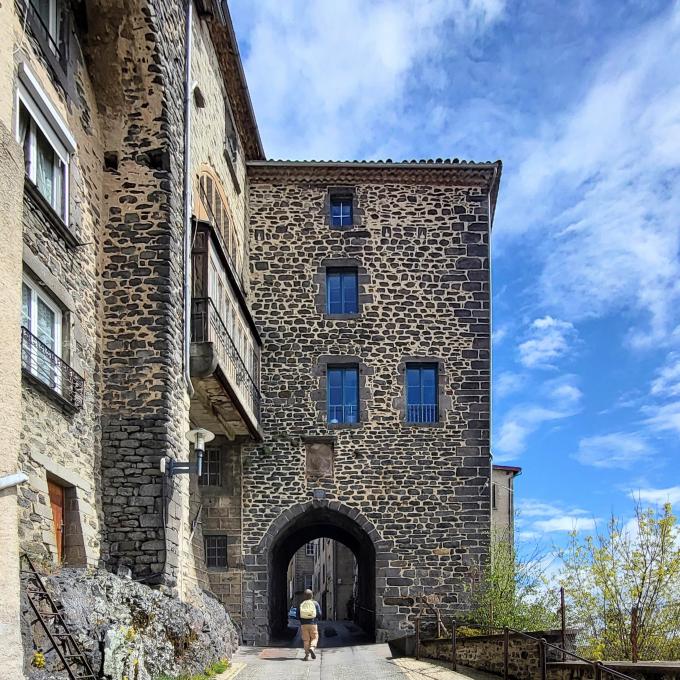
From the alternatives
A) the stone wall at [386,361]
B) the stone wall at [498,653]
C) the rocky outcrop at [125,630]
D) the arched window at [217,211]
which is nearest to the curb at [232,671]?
the rocky outcrop at [125,630]

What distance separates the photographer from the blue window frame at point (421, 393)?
2134 centimetres

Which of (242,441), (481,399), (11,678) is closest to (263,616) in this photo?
(242,441)

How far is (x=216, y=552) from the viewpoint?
20531mm

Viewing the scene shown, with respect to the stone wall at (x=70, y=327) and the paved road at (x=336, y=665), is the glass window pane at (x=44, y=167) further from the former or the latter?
the paved road at (x=336, y=665)

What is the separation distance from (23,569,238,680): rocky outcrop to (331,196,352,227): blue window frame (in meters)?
10.4

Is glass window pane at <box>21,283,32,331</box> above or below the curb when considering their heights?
above

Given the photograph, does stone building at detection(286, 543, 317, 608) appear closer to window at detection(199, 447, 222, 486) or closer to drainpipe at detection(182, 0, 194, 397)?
window at detection(199, 447, 222, 486)

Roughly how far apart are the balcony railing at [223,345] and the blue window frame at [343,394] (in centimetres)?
184

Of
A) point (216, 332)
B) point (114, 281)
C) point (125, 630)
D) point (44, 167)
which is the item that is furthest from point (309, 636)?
point (44, 167)

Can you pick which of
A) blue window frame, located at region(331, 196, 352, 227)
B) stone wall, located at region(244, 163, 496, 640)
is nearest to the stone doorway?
stone wall, located at region(244, 163, 496, 640)

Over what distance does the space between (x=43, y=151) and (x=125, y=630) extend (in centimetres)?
565

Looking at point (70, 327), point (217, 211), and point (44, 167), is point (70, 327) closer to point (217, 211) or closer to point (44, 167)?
point (44, 167)

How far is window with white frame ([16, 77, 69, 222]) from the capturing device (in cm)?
1105

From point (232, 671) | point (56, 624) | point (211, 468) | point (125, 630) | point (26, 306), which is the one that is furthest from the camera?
point (211, 468)
